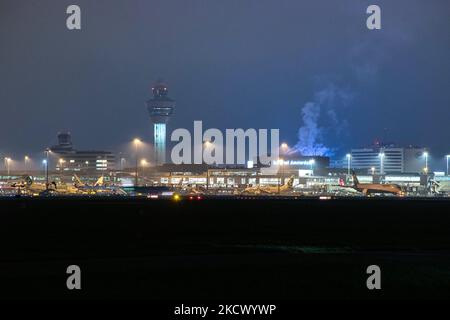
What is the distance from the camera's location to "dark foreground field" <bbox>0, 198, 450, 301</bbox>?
30969mm

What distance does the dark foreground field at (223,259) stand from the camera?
102ft

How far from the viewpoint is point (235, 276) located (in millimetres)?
34094

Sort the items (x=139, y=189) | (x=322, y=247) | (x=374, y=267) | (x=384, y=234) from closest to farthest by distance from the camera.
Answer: (x=374, y=267) → (x=322, y=247) → (x=384, y=234) → (x=139, y=189)

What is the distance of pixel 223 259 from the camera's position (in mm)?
40375

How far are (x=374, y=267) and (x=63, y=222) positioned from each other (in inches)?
1741

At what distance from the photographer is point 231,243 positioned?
51.5m
